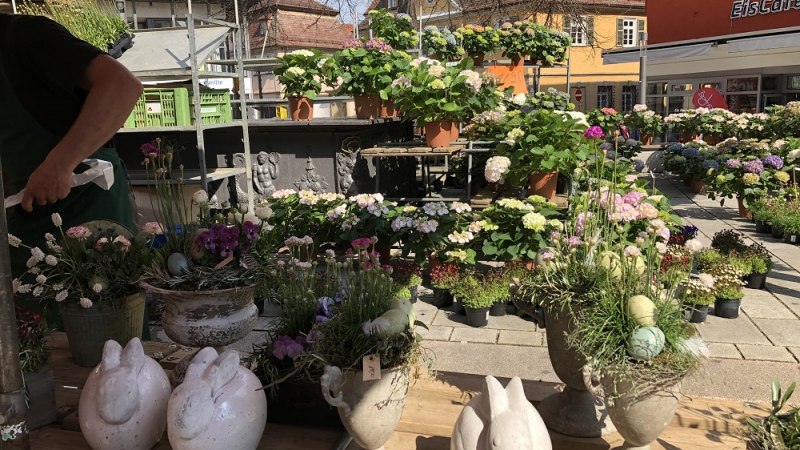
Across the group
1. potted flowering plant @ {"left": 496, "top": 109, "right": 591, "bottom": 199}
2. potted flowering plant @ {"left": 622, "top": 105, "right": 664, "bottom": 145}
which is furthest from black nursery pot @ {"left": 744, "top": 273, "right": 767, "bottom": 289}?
potted flowering plant @ {"left": 622, "top": 105, "right": 664, "bottom": 145}

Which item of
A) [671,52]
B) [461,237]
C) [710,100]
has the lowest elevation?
[461,237]

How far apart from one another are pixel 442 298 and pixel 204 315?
9.90 feet

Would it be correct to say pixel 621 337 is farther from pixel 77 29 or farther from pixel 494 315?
pixel 77 29

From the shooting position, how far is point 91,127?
183cm

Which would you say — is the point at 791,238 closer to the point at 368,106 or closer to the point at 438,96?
the point at 438,96

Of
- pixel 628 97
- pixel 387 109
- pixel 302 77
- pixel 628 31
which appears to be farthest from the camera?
pixel 628 31

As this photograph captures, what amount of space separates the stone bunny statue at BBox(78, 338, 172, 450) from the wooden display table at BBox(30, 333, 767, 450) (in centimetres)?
9

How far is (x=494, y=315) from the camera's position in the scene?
430 centimetres

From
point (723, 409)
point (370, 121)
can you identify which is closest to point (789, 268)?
point (370, 121)

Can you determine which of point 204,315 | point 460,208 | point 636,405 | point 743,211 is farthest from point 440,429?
point 743,211

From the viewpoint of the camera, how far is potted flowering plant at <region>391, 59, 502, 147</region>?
16.1 feet

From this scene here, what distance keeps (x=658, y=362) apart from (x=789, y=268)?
4739 millimetres

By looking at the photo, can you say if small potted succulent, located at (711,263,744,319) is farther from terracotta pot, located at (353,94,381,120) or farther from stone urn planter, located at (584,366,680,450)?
terracotta pot, located at (353,94,381,120)

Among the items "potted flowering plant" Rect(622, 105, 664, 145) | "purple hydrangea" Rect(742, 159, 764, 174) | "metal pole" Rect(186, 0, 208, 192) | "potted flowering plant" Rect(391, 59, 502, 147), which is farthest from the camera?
"potted flowering plant" Rect(622, 105, 664, 145)
